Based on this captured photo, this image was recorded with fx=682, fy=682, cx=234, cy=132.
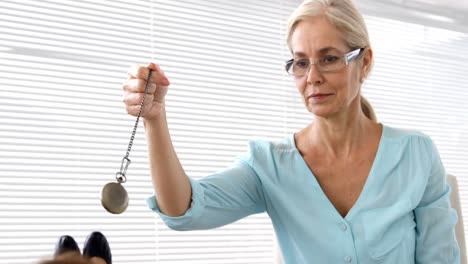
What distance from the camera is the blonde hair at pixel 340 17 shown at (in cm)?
162

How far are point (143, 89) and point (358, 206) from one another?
715mm

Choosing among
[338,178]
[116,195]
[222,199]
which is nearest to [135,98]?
[116,195]

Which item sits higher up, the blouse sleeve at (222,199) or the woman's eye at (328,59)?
the woman's eye at (328,59)

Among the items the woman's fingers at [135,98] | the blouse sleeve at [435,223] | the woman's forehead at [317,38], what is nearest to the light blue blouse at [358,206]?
the blouse sleeve at [435,223]

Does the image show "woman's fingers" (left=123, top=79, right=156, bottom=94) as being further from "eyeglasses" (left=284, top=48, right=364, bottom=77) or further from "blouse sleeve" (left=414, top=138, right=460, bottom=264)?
"blouse sleeve" (left=414, top=138, right=460, bottom=264)

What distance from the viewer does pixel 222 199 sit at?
158 centimetres

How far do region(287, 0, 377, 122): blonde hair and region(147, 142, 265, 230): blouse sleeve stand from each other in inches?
13.8

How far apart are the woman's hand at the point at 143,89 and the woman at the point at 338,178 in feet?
1.00

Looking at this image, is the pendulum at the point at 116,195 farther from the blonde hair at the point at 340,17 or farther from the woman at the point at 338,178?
the blonde hair at the point at 340,17

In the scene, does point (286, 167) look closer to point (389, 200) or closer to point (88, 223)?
point (389, 200)

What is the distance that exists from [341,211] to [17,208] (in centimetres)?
139

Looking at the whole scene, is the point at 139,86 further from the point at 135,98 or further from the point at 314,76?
the point at 314,76

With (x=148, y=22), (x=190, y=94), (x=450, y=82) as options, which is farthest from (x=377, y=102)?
(x=148, y=22)

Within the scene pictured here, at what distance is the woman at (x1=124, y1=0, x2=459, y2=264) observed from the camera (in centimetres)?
160
